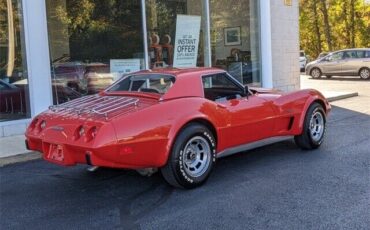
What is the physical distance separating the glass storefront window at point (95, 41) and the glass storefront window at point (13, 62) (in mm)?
1064

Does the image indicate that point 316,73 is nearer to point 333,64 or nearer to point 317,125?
point 333,64

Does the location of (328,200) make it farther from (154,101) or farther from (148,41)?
(148,41)

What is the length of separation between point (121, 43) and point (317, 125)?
216 inches

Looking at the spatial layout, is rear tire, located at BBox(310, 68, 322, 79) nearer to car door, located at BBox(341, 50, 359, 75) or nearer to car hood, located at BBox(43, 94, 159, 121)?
car door, located at BBox(341, 50, 359, 75)

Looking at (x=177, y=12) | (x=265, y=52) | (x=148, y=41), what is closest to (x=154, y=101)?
(x=148, y=41)

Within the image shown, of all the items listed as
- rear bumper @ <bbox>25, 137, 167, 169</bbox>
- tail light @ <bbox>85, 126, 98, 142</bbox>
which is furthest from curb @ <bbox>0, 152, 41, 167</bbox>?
tail light @ <bbox>85, 126, 98, 142</bbox>

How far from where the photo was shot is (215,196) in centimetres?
495

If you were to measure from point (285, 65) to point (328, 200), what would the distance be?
30.9 ft

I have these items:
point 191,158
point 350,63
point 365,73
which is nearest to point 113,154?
point 191,158

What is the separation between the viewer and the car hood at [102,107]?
193 inches

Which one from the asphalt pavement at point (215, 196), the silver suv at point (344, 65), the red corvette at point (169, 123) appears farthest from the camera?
the silver suv at point (344, 65)

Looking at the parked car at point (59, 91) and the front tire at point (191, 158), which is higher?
the parked car at point (59, 91)

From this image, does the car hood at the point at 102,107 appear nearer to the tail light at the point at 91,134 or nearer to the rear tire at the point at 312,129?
the tail light at the point at 91,134

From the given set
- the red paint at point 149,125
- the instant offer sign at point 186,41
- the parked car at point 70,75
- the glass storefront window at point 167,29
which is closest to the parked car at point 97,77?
the parked car at point 70,75
